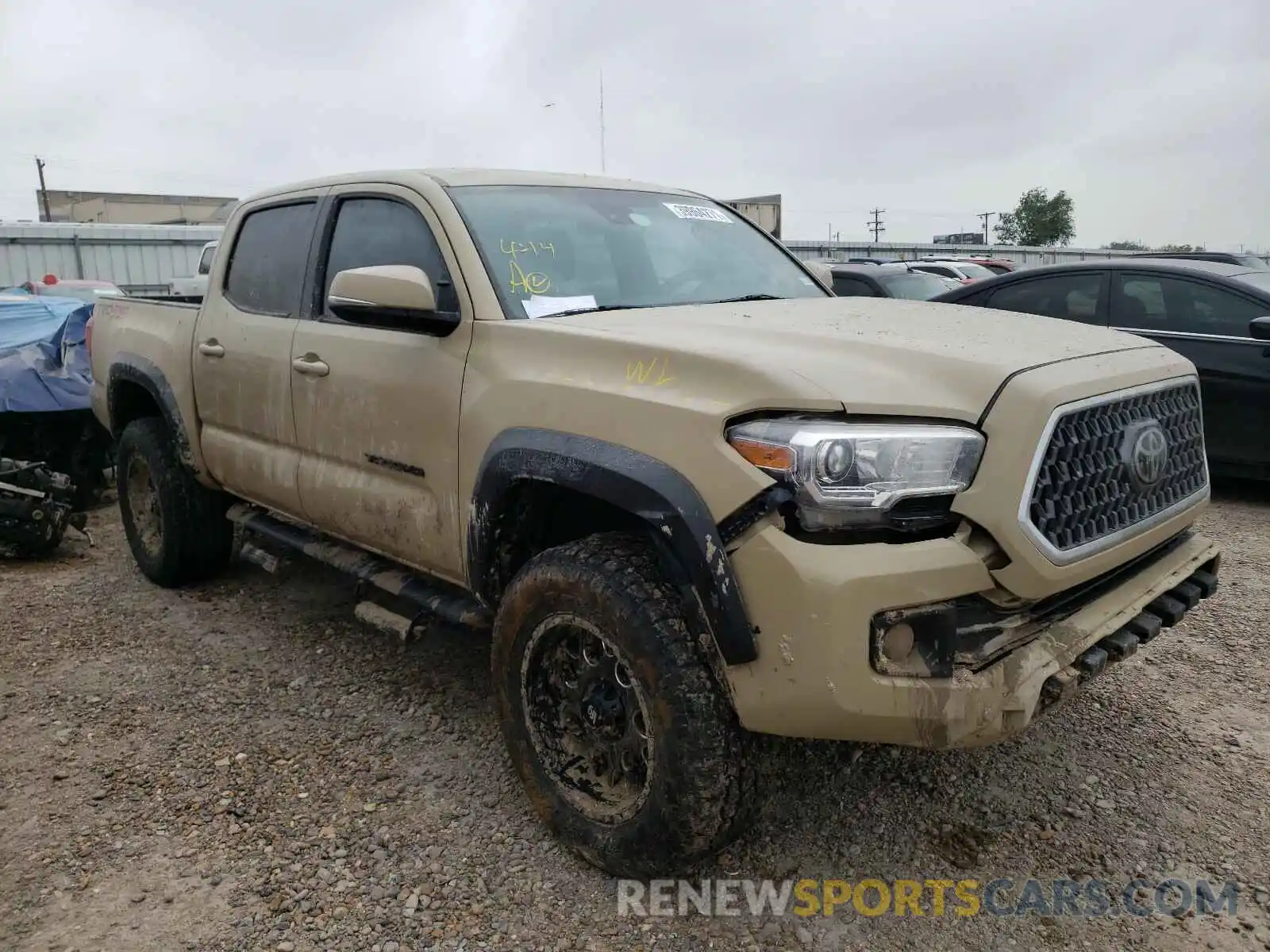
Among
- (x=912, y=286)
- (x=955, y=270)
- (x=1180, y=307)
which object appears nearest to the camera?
(x=1180, y=307)

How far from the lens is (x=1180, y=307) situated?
6.46 metres

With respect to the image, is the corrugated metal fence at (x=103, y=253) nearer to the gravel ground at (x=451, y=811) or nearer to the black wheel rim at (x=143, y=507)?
the black wheel rim at (x=143, y=507)

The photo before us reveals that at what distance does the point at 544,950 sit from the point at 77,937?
3.93 feet

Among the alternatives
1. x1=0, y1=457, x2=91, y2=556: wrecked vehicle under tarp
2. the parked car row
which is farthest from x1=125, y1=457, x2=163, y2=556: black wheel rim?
the parked car row

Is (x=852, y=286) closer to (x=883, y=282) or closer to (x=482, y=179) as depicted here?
(x=883, y=282)

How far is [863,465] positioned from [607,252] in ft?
5.04

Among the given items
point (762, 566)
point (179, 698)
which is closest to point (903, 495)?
point (762, 566)

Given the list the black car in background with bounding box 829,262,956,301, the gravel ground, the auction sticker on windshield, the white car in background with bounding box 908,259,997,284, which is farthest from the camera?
the white car in background with bounding box 908,259,997,284

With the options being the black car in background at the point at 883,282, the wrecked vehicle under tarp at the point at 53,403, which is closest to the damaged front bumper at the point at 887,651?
the wrecked vehicle under tarp at the point at 53,403

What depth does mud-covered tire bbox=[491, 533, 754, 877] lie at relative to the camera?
2.31m

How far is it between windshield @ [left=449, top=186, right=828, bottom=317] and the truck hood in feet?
0.59

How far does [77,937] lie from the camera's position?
2.45m

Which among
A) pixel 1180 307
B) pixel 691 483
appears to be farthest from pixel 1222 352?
pixel 691 483

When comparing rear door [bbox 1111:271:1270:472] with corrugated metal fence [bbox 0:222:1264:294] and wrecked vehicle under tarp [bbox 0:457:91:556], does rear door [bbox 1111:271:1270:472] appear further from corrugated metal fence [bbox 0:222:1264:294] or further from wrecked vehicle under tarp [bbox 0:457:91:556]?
corrugated metal fence [bbox 0:222:1264:294]
